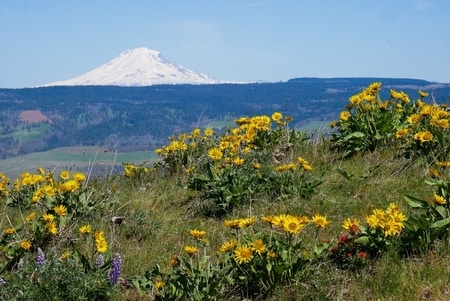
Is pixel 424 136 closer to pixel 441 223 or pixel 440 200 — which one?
pixel 440 200

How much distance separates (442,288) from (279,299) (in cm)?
92

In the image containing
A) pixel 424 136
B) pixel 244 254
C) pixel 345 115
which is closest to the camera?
pixel 244 254

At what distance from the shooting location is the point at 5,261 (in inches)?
173

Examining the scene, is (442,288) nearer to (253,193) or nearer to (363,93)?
(253,193)

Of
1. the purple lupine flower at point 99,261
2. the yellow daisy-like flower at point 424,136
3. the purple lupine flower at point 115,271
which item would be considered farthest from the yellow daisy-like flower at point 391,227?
the yellow daisy-like flower at point 424,136

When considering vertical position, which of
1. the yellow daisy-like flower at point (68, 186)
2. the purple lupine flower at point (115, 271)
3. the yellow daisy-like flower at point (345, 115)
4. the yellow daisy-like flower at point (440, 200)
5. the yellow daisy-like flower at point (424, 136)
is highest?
the yellow daisy-like flower at point (345, 115)

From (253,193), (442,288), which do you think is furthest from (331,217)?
(442,288)

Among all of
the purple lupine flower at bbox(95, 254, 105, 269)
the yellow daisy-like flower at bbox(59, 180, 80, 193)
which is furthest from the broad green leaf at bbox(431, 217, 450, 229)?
the yellow daisy-like flower at bbox(59, 180, 80, 193)

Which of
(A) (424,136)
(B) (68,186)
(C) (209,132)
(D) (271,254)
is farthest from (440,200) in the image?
(C) (209,132)

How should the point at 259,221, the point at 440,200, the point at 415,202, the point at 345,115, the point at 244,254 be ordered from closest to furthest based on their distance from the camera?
the point at 244,254 < the point at 440,200 < the point at 415,202 < the point at 259,221 < the point at 345,115

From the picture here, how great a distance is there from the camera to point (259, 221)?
15.6 ft

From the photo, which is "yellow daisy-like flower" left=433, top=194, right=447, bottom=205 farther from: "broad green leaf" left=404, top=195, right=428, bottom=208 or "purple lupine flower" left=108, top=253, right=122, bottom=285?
"purple lupine flower" left=108, top=253, right=122, bottom=285

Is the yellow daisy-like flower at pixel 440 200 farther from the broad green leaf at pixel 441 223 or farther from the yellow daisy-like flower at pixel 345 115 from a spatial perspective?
the yellow daisy-like flower at pixel 345 115

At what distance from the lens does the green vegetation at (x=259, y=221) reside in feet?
10.9
